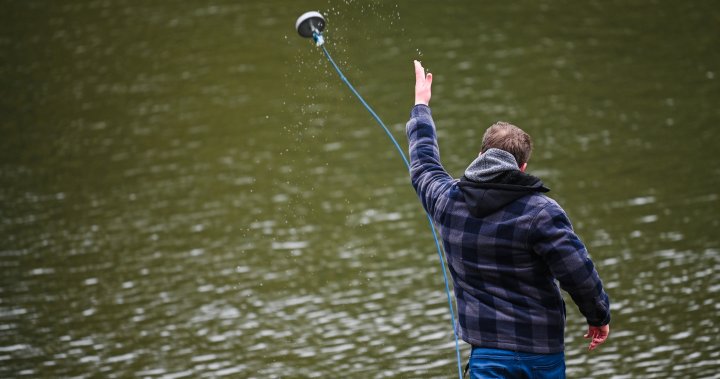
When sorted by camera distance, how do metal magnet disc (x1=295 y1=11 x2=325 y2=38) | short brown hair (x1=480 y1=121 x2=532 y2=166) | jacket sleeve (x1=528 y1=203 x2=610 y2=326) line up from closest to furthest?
jacket sleeve (x1=528 y1=203 x2=610 y2=326), short brown hair (x1=480 y1=121 x2=532 y2=166), metal magnet disc (x1=295 y1=11 x2=325 y2=38)

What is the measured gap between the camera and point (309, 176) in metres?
14.8

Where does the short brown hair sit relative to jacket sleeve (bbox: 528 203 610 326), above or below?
above

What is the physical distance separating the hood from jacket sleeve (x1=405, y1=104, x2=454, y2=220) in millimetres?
182

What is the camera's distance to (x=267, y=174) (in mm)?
15250

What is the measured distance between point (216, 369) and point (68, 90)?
1285cm

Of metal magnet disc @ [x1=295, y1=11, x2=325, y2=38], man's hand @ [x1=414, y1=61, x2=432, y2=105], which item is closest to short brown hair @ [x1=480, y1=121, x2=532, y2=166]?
man's hand @ [x1=414, y1=61, x2=432, y2=105]

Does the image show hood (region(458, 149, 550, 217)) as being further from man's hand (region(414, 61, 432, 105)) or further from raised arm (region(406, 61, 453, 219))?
man's hand (region(414, 61, 432, 105))

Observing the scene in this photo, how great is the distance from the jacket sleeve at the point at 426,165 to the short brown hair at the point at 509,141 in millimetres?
252

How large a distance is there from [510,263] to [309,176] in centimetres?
1127

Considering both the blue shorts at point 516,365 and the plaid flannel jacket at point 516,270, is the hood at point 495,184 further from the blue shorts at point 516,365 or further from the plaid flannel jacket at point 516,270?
the blue shorts at point 516,365

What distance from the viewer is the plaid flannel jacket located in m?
3.55

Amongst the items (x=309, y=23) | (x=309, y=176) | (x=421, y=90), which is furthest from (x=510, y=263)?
(x=309, y=176)

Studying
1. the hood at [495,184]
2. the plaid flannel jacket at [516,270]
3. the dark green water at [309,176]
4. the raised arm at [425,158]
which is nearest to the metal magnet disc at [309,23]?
the raised arm at [425,158]

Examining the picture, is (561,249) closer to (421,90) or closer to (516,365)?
(516,365)
